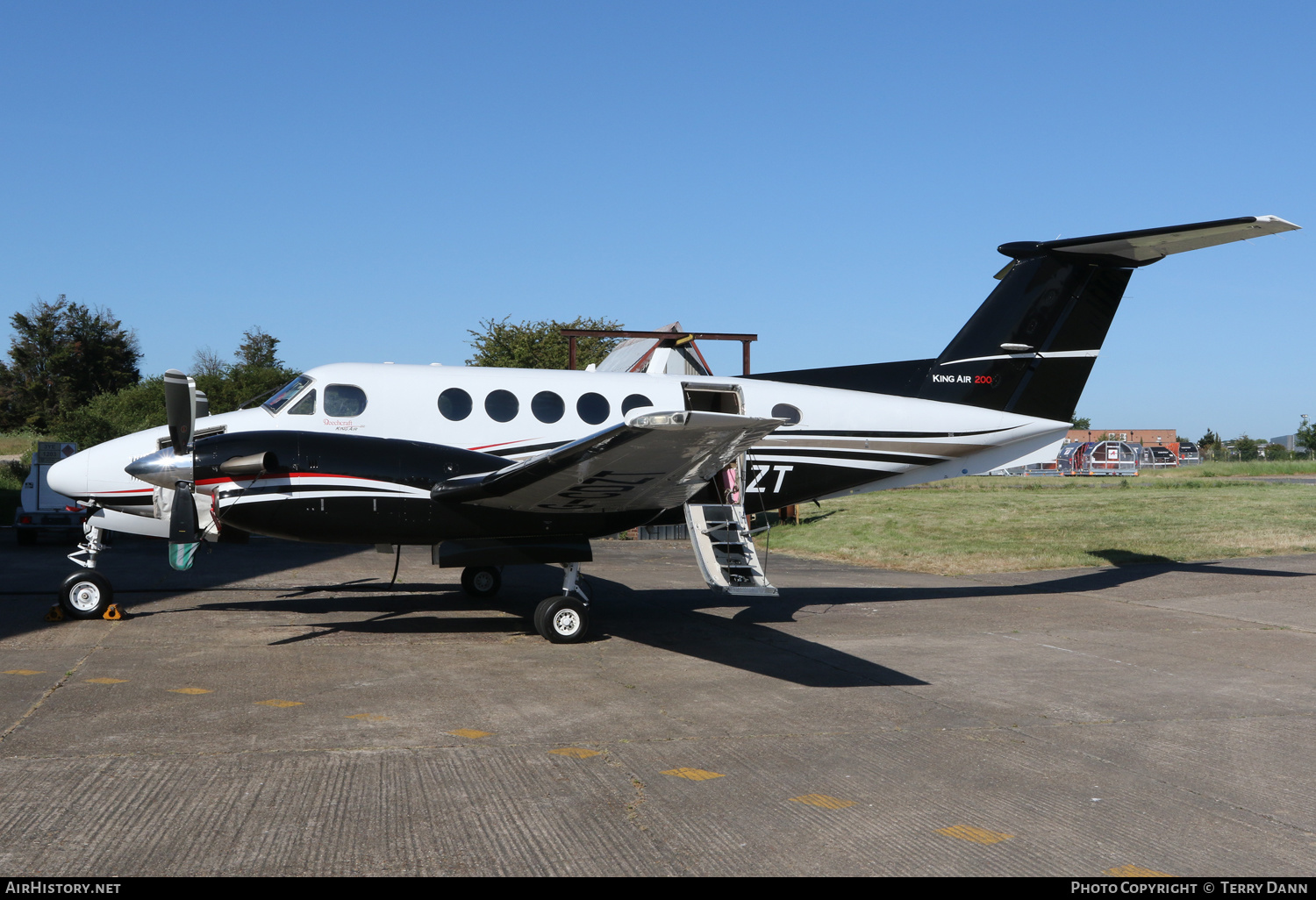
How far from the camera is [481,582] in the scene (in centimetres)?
1290

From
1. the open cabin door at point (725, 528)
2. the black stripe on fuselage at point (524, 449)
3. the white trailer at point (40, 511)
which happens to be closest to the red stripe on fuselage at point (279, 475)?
the black stripe on fuselage at point (524, 449)

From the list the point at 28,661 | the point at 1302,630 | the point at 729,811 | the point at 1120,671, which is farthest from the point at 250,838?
the point at 1302,630

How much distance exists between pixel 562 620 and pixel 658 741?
3.83 meters

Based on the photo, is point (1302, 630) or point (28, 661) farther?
point (1302, 630)

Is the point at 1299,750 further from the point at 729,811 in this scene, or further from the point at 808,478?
the point at 808,478

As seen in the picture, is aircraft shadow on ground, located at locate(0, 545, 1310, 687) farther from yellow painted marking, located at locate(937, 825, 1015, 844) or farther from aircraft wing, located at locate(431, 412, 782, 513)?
yellow painted marking, located at locate(937, 825, 1015, 844)

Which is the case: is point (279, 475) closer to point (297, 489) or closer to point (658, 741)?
point (297, 489)

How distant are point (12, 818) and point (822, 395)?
33.1ft

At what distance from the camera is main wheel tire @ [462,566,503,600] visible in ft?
42.2

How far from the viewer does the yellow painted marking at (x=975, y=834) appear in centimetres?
443

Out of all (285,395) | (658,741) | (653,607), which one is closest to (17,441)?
(285,395)

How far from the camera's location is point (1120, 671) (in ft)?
28.0

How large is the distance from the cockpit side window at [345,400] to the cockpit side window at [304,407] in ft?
0.51

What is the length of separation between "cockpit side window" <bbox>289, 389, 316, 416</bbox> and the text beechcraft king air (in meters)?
0.04
